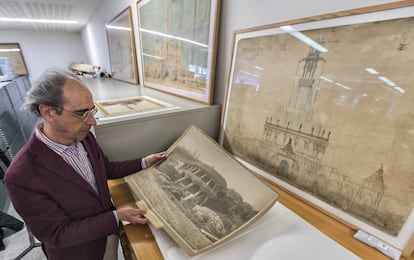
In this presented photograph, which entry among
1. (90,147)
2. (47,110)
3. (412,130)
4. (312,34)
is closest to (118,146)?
(90,147)

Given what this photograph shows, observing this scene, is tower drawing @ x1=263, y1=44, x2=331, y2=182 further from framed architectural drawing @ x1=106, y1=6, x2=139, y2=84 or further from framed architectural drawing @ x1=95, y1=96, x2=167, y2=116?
framed architectural drawing @ x1=106, y1=6, x2=139, y2=84

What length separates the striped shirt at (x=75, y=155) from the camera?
0.59 metres

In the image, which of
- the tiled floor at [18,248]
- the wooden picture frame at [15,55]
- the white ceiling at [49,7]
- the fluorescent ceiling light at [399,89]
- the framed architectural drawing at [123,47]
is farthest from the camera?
the wooden picture frame at [15,55]

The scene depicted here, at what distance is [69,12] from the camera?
3.36m

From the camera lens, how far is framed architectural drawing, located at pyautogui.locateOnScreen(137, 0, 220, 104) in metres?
0.95

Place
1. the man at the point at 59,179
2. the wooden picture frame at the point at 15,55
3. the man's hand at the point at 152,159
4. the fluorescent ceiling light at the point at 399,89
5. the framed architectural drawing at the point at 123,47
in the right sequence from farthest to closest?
1. the wooden picture frame at the point at 15,55
2. the framed architectural drawing at the point at 123,47
3. the man's hand at the point at 152,159
4. the man at the point at 59,179
5. the fluorescent ceiling light at the point at 399,89

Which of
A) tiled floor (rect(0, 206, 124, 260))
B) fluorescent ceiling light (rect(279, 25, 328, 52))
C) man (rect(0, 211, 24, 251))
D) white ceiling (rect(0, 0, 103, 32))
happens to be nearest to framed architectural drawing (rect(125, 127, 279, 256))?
fluorescent ceiling light (rect(279, 25, 328, 52))

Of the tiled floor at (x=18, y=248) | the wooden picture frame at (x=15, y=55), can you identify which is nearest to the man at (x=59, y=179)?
the tiled floor at (x=18, y=248)

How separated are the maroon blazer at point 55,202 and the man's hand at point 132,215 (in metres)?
0.03

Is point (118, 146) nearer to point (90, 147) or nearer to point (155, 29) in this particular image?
point (90, 147)

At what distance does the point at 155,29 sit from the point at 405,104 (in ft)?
4.93

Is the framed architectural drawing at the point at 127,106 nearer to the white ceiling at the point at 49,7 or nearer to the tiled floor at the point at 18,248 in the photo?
the tiled floor at the point at 18,248

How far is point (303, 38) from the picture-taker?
1.91ft

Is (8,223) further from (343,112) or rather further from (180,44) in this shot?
(343,112)
